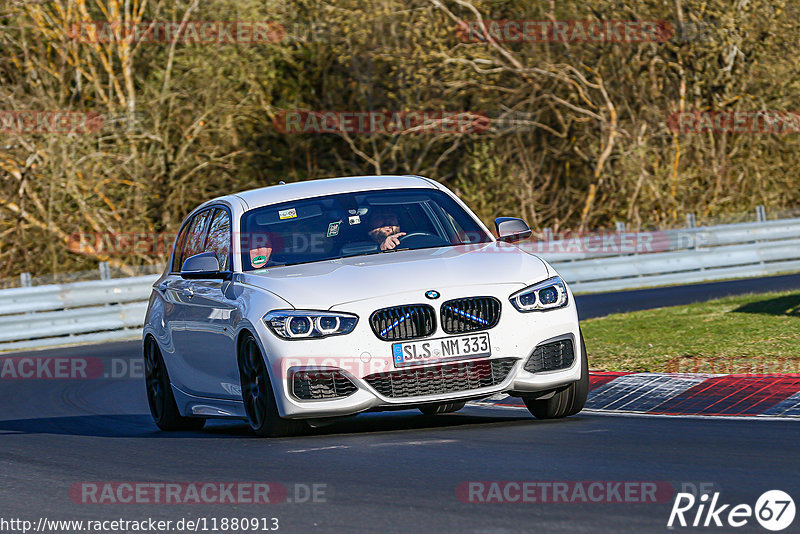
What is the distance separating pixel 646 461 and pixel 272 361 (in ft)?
7.91

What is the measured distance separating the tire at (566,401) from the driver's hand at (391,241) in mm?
1367

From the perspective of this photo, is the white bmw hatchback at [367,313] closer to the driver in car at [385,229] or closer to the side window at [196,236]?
the driver in car at [385,229]

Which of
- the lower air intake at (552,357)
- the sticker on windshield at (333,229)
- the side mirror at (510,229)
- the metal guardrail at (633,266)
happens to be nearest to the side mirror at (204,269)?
the sticker on windshield at (333,229)

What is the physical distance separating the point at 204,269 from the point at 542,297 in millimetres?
2336

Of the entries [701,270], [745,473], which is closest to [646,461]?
[745,473]

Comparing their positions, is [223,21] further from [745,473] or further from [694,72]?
[745,473]

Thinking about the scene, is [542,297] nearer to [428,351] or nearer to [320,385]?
[428,351]

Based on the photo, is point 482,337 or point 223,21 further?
point 223,21

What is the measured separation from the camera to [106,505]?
673 centimetres

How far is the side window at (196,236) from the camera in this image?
10602 mm

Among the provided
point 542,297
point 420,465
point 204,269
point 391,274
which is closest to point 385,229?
point 391,274

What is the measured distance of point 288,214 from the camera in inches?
376

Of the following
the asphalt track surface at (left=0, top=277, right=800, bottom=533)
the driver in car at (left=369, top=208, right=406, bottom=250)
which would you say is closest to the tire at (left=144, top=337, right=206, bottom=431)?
the asphalt track surface at (left=0, top=277, right=800, bottom=533)

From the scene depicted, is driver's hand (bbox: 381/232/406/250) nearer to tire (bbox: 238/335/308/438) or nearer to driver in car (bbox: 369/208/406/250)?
driver in car (bbox: 369/208/406/250)
